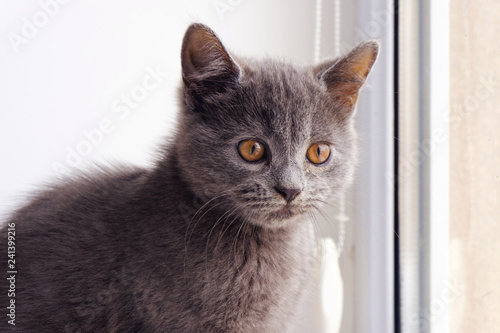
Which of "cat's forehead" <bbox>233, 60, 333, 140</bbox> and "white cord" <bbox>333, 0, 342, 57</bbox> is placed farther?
"white cord" <bbox>333, 0, 342, 57</bbox>

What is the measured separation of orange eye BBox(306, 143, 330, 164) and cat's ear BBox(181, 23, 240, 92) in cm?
23

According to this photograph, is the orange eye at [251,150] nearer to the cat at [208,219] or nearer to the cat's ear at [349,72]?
the cat at [208,219]

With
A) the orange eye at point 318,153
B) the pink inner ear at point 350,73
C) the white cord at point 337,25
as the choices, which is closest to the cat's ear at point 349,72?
the pink inner ear at point 350,73

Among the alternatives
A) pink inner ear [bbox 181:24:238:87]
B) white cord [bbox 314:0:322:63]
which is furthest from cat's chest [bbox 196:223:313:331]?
white cord [bbox 314:0:322:63]

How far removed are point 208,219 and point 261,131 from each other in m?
0.22

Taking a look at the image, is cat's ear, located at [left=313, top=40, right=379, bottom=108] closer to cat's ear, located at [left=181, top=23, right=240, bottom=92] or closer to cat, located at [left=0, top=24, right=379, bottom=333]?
cat, located at [left=0, top=24, right=379, bottom=333]

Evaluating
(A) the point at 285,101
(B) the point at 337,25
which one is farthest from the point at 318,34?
(A) the point at 285,101

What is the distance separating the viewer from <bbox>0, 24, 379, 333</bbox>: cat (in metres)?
1.01

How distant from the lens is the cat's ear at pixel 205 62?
1.00 m

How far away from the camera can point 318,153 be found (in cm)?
109

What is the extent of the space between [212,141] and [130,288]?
1.14 feet

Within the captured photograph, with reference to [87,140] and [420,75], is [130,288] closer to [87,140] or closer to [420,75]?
[87,140]
